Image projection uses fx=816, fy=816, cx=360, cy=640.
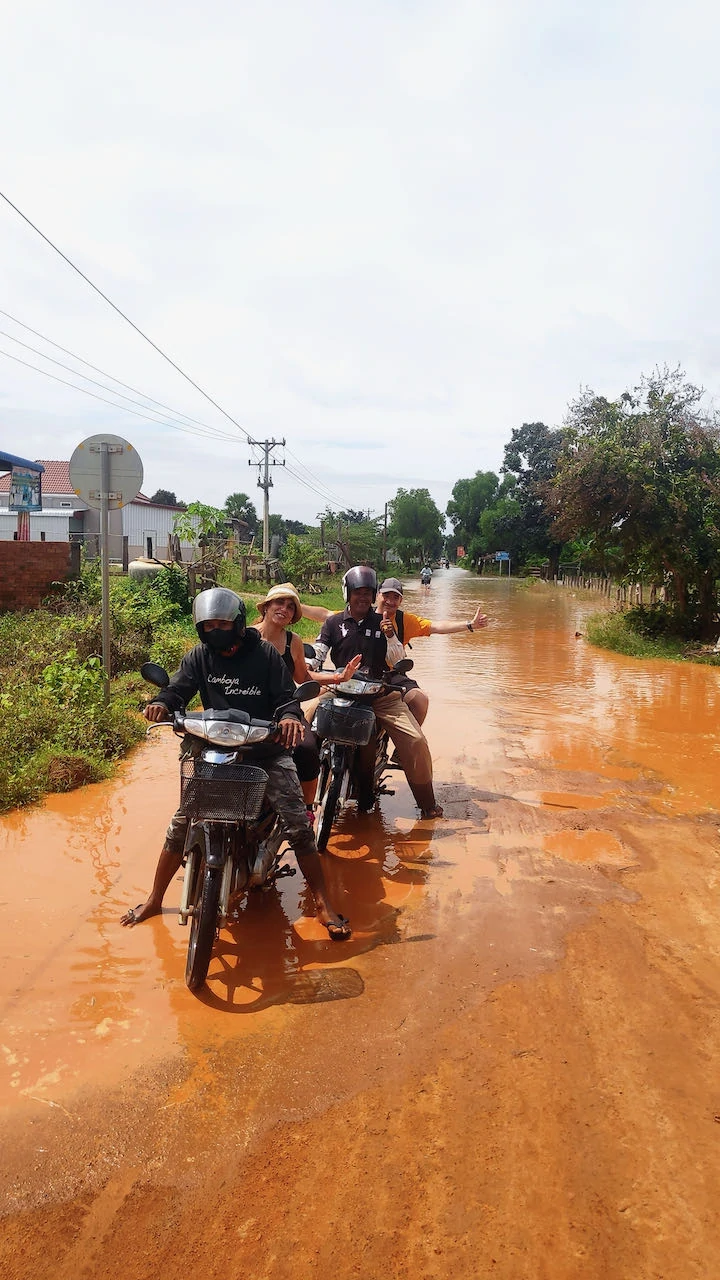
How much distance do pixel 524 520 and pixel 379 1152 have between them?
64.7 meters

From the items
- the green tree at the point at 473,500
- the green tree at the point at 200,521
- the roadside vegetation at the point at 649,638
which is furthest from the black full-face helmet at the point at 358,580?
the green tree at the point at 473,500

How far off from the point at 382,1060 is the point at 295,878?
76.7 inches

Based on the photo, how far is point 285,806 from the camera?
4020mm

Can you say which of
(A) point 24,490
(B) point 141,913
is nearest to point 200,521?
(A) point 24,490

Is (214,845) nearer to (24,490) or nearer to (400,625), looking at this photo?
(400,625)

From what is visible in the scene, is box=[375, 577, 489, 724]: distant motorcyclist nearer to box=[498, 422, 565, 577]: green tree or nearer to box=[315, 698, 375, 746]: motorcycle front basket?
box=[315, 698, 375, 746]: motorcycle front basket

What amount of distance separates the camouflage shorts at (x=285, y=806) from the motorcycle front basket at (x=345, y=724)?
947mm

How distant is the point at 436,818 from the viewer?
6.10 meters

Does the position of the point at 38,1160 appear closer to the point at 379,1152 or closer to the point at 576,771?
the point at 379,1152

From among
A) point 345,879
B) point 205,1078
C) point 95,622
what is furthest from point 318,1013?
point 95,622

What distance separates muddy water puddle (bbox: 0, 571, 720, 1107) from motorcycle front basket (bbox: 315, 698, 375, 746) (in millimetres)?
828

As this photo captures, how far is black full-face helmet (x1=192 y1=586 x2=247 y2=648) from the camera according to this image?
387 centimetres

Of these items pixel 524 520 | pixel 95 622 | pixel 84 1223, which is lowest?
pixel 84 1223

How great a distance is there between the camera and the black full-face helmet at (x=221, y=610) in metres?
3.87
